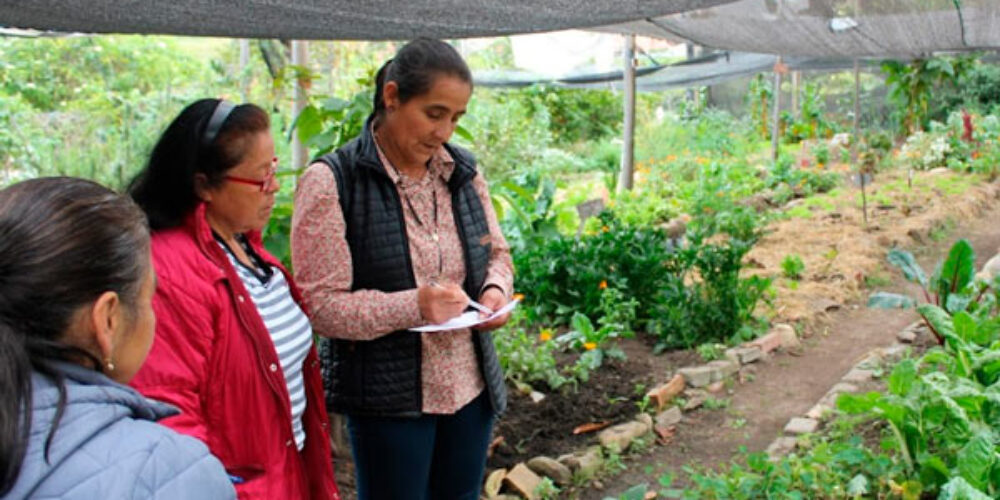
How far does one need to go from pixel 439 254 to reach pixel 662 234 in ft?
12.6

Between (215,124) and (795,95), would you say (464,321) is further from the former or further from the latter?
(795,95)

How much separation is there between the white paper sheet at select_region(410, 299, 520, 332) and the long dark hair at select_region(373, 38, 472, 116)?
0.50 m

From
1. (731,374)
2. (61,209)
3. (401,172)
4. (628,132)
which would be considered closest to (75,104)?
(628,132)

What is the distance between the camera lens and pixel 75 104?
1150cm

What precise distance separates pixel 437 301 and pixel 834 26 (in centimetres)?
401

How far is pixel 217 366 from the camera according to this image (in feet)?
5.32

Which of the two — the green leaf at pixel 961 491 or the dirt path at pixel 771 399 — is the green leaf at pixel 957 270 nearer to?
the dirt path at pixel 771 399

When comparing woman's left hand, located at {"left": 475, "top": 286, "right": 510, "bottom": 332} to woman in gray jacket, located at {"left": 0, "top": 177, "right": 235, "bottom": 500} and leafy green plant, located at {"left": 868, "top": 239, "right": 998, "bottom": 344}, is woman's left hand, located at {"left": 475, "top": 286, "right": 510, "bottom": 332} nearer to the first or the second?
woman in gray jacket, located at {"left": 0, "top": 177, "right": 235, "bottom": 500}

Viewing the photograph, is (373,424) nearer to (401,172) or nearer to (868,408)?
(401,172)

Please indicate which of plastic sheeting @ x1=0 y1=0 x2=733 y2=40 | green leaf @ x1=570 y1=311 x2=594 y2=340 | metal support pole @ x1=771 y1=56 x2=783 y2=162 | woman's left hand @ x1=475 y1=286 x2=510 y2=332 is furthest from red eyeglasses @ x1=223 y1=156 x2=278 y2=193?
metal support pole @ x1=771 y1=56 x2=783 y2=162

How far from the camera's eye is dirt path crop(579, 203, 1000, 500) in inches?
161

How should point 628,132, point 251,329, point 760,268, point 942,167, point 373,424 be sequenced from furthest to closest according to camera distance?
point 942,167 < point 628,132 < point 760,268 < point 373,424 < point 251,329

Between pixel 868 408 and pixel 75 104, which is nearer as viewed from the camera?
pixel 868 408

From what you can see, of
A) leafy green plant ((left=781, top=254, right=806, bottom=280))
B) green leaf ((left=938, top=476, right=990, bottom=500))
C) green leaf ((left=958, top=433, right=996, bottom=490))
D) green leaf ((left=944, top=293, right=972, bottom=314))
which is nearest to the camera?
green leaf ((left=938, top=476, right=990, bottom=500))
